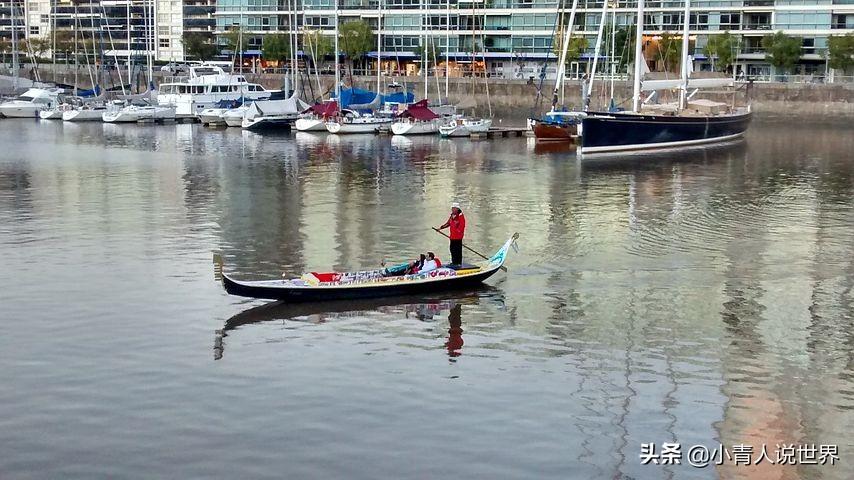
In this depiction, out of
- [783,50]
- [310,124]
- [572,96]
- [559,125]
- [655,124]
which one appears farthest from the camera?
[783,50]

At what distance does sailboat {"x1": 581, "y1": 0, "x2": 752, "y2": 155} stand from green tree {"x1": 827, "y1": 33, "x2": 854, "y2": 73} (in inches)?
1593

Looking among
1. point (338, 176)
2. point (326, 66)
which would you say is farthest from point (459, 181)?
point (326, 66)

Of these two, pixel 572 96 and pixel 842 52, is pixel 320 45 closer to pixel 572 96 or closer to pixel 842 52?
pixel 572 96

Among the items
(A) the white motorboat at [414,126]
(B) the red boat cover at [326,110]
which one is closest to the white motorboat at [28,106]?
(B) the red boat cover at [326,110]

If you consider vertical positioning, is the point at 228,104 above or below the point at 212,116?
above

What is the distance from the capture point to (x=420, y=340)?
2977 cm

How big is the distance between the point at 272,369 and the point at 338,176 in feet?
135

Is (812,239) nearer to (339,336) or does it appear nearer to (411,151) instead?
(339,336)

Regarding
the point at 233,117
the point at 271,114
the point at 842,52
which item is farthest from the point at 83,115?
the point at 842,52

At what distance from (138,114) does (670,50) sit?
2366 inches

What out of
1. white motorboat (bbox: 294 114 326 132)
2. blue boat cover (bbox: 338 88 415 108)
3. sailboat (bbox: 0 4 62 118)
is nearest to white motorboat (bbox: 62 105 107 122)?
sailboat (bbox: 0 4 62 118)

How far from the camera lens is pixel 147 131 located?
346 ft

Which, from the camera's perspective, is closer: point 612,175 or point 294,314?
point 294,314

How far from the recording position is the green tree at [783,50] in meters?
134
